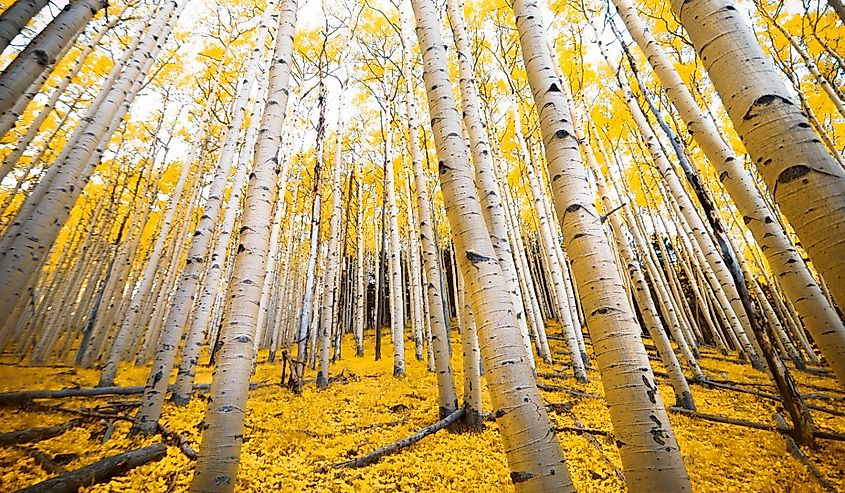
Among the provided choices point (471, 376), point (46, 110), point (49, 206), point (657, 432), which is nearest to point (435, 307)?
point (471, 376)

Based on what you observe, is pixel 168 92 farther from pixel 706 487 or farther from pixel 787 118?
pixel 706 487

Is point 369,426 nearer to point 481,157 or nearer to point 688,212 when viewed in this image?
point 481,157

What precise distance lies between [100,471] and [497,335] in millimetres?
3952

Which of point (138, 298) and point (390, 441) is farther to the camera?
point (138, 298)

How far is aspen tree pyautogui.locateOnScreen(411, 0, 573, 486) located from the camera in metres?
1.56

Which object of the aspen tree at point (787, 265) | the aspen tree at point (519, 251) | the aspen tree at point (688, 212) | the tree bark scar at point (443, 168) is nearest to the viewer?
the aspen tree at point (787, 265)

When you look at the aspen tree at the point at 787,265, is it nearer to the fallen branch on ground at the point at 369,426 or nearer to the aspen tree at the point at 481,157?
the aspen tree at the point at 481,157

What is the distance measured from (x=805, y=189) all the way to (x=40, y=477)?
18.4ft

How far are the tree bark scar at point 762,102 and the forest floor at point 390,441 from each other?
3476 mm

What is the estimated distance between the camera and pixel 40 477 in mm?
3176

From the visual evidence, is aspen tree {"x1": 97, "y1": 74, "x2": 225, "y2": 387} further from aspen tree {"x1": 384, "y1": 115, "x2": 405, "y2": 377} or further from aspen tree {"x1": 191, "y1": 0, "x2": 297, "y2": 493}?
aspen tree {"x1": 191, "y1": 0, "x2": 297, "y2": 493}

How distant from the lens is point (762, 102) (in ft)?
4.03

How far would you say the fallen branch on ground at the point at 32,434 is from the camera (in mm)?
3744

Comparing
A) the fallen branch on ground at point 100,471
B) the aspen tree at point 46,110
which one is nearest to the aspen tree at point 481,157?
the fallen branch on ground at point 100,471
